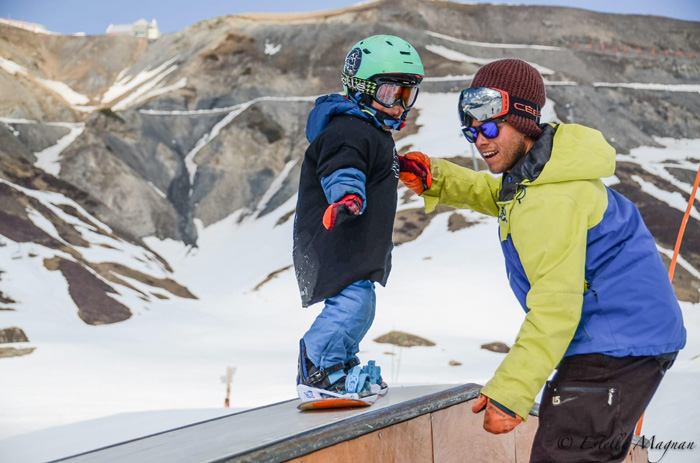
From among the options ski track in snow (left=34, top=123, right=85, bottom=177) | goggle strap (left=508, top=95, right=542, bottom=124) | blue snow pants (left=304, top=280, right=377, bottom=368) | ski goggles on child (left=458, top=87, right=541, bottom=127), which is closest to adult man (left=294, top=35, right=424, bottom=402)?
blue snow pants (left=304, top=280, right=377, bottom=368)

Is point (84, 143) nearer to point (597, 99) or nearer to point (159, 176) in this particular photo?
point (159, 176)

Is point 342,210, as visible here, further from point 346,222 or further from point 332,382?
point 332,382

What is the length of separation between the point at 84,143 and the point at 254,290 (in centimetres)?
1767

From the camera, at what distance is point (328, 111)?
3.97m

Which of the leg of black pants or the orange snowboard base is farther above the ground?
the leg of black pants

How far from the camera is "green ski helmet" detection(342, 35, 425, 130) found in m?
3.95

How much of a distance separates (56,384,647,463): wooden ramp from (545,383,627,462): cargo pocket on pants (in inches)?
30.6

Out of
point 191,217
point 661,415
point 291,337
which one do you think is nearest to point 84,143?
point 191,217

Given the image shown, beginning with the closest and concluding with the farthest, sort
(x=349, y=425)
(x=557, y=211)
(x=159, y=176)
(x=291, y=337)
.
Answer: (x=557, y=211) < (x=349, y=425) < (x=291, y=337) < (x=159, y=176)

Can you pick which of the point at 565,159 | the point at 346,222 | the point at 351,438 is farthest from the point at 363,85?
the point at 351,438

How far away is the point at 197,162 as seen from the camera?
150 feet

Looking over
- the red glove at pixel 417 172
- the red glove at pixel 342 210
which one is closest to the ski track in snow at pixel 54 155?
the red glove at pixel 417 172

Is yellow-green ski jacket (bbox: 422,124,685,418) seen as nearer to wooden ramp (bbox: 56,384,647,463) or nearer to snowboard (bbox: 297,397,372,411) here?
wooden ramp (bbox: 56,384,647,463)

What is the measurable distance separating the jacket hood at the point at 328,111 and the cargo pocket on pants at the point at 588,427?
6.44 ft
